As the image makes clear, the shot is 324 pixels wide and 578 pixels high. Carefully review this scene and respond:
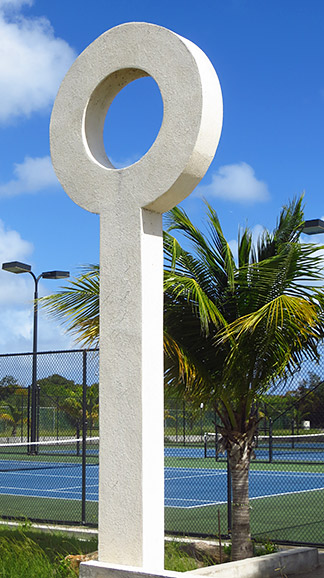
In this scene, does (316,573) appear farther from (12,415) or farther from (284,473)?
(12,415)

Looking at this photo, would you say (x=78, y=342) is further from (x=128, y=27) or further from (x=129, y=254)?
(x=128, y=27)

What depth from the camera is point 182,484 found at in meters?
21.3

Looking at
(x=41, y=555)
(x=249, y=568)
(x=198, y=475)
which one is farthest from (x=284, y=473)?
(x=41, y=555)

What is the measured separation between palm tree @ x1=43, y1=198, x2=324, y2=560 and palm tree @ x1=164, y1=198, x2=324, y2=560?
11 millimetres

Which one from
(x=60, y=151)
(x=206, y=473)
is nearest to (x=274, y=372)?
(x=60, y=151)

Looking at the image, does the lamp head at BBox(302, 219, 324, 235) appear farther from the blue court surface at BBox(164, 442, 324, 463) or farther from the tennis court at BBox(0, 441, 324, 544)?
the blue court surface at BBox(164, 442, 324, 463)

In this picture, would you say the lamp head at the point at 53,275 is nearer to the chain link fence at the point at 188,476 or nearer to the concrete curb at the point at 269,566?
the chain link fence at the point at 188,476

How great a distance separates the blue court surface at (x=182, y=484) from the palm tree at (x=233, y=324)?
27.8 feet

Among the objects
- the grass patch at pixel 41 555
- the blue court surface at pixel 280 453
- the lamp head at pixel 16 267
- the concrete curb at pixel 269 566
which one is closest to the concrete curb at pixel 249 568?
the concrete curb at pixel 269 566

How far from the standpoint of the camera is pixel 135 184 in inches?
231

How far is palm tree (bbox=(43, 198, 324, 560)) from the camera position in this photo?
25.6 ft

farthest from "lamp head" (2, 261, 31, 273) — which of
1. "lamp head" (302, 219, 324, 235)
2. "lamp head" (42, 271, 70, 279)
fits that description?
"lamp head" (302, 219, 324, 235)

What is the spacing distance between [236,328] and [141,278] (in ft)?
7.50

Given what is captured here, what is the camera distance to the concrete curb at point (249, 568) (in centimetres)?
559
